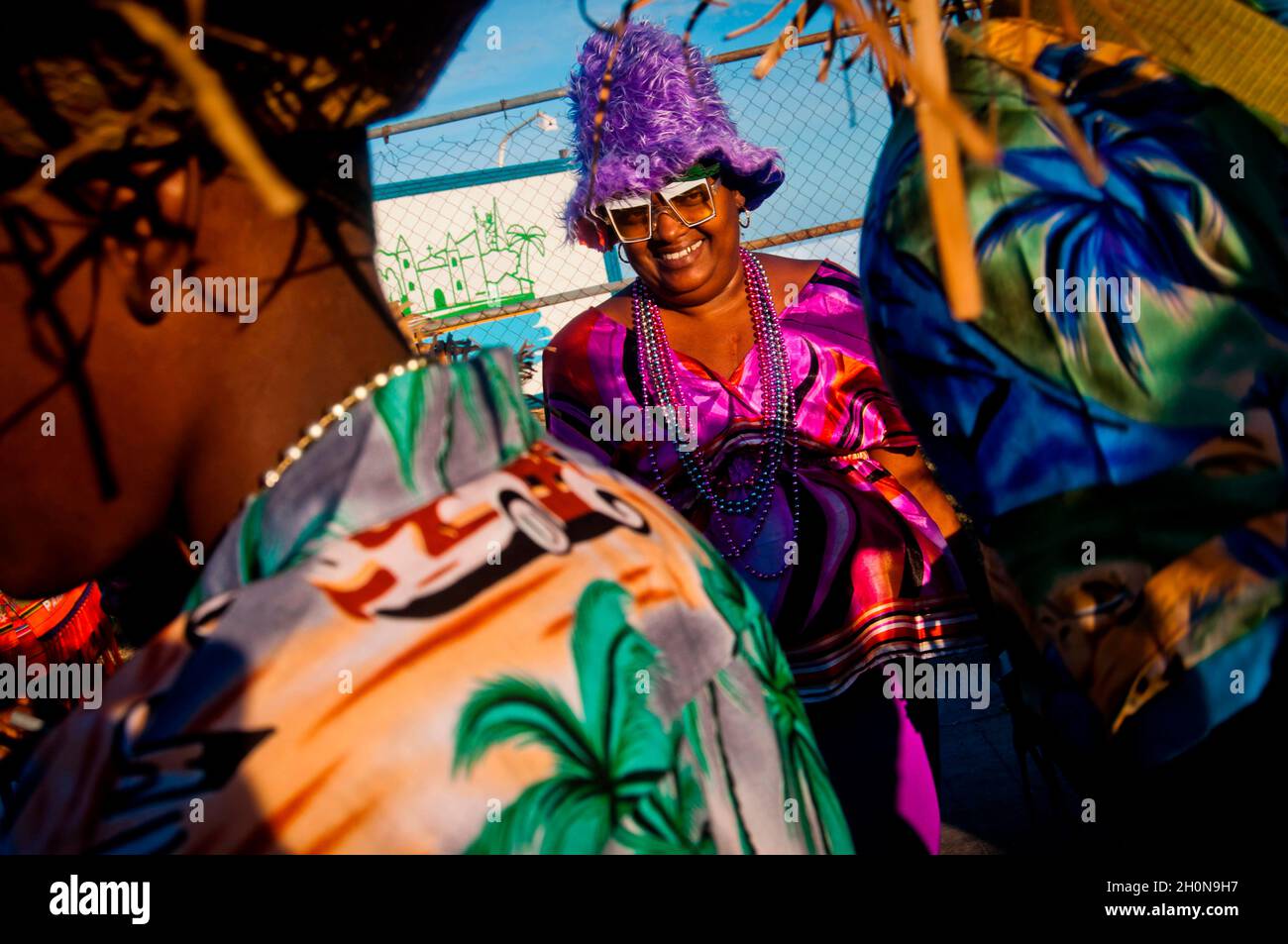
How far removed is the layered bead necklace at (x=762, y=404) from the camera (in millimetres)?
3002

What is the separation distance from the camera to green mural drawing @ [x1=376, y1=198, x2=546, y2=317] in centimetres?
862

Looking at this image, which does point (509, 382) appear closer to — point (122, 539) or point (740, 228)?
point (122, 539)

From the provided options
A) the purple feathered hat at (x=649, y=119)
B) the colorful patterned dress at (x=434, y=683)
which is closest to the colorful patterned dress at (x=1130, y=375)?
the colorful patterned dress at (x=434, y=683)

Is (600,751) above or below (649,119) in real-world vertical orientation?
below

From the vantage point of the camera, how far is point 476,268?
8.77 metres

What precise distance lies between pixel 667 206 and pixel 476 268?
218 inches

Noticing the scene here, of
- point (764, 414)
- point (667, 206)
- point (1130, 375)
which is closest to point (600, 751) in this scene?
point (1130, 375)

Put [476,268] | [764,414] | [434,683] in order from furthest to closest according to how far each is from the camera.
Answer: [476,268], [764,414], [434,683]

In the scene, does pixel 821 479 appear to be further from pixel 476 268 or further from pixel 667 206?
pixel 476 268

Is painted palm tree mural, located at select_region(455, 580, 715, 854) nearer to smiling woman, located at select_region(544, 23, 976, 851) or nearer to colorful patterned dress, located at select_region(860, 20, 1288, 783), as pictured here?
colorful patterned dress, located at select_region(860, 20, 1288, 783)

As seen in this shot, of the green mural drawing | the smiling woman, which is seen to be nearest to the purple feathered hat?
the smiling woman

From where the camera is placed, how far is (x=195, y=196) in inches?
38.1

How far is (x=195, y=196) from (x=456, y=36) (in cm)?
29

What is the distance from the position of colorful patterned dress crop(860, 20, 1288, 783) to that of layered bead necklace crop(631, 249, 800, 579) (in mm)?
1867
